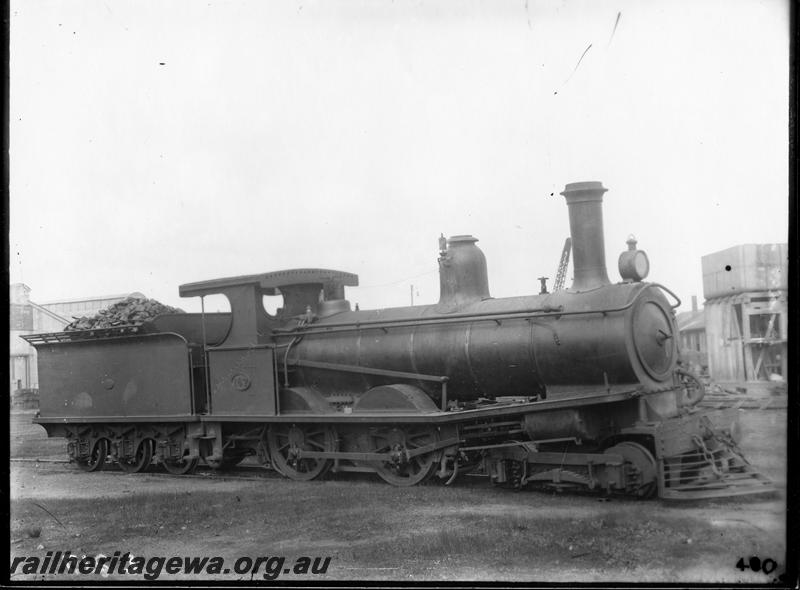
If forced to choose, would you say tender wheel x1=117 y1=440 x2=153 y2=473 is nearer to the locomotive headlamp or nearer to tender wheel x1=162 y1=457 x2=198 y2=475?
tender wheel x1=162 y1=457 x2=198 y2=475

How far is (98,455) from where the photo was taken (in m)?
13.1

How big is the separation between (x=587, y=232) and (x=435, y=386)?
278 centimetres

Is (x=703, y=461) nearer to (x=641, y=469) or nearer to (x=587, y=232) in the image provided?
(x=641, y=469)

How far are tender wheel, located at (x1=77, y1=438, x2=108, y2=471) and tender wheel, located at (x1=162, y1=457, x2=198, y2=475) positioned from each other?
1334 mm

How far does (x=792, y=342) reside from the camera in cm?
597

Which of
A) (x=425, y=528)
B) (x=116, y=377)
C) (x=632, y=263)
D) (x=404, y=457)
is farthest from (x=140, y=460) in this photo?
(x=632, y=263)

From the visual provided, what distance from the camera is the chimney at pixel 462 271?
1030 cm

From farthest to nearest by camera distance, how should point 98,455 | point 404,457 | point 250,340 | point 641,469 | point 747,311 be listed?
point 98,455 < point 250,340 < point 404,457 < point 747,311 < point 641,469

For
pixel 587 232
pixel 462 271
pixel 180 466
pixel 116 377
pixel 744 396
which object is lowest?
pixel 180 466

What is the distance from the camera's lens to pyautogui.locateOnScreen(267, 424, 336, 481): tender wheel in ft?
35.6

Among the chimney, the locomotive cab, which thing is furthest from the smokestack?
the locomotive cab

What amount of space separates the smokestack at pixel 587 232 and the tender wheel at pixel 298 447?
401 centimetres

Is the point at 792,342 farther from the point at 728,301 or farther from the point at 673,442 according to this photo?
the point at 728,301

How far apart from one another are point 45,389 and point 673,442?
10.3 metres
